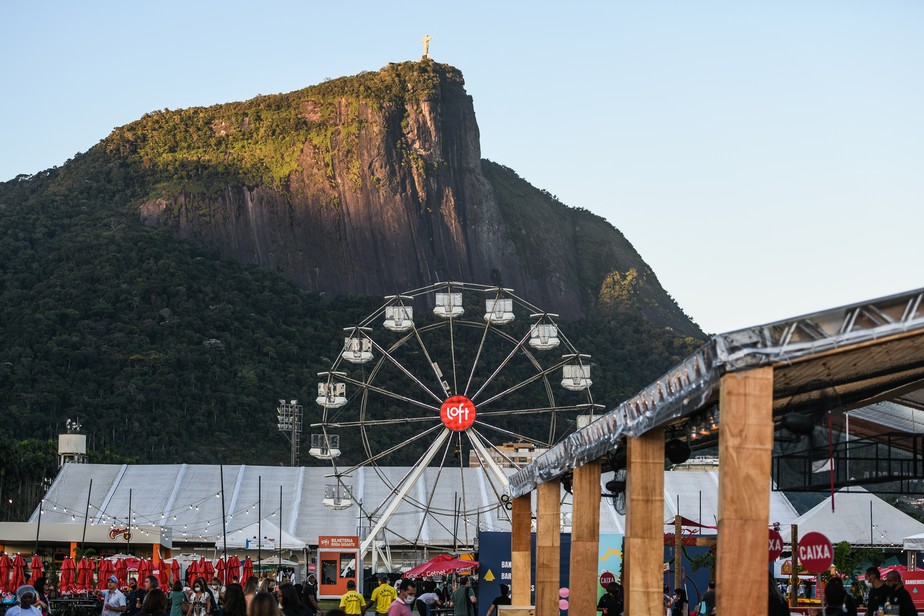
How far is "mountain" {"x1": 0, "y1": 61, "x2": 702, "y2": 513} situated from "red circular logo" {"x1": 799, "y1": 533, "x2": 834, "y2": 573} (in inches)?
2373

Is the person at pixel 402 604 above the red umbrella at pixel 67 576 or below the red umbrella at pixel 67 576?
above

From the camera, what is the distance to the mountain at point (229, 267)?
11500 cm

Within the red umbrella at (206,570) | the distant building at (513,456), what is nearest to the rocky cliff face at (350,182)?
the distant building at (513,456)

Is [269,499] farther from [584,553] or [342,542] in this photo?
[584,553]

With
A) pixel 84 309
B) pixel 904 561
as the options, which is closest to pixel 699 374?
pixel 904 561

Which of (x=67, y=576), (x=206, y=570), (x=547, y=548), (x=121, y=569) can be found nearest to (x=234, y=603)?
(x=547, y=548)

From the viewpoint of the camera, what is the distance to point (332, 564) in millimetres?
45375

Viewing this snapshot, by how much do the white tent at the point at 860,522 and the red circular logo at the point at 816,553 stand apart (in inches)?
1351

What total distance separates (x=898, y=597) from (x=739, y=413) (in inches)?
210

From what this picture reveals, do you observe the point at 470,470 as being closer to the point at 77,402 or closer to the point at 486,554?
the point at 486,554

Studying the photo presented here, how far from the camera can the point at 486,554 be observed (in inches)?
1242

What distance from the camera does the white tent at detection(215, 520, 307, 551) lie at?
49.2 metres

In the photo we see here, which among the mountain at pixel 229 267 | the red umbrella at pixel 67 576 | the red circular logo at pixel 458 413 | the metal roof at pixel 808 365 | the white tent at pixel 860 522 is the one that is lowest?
the red umbrella at pixel 67 576

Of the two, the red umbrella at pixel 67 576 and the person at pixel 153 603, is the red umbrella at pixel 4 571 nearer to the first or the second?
the red umbrella at pixel 67 576
